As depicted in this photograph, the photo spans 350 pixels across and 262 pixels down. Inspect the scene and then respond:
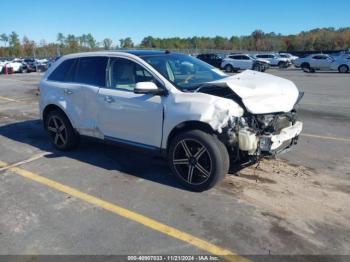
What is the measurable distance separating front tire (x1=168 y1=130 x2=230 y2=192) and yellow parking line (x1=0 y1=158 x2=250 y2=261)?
0.94 m

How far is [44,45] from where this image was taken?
115125 millimetres

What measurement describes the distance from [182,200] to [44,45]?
120349 millimetres

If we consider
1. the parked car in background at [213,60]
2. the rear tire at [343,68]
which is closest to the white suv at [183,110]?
the rear tire at [343,68]

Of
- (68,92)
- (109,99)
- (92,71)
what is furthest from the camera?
(68,92)

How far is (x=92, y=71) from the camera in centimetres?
619

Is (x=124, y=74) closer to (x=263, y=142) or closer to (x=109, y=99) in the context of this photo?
(x=109, y=99)

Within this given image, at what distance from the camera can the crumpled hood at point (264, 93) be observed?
4.72 metres

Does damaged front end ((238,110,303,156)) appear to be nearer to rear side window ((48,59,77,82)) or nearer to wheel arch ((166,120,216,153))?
wheel arch ((166,120,216,153))

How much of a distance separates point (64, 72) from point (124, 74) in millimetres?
1565

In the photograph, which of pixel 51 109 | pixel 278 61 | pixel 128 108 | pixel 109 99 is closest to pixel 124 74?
pixel 109 99

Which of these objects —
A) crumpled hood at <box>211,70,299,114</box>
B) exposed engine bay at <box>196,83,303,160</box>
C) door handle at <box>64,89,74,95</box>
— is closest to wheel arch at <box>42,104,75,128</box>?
door handle at <box>64,89,74,95</box>

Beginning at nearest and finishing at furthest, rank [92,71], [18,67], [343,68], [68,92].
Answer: [92,71] → [68,92] → [343,68] → [18,67]

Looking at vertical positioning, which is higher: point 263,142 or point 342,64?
point 342,64

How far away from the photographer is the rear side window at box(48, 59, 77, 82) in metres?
6.62
